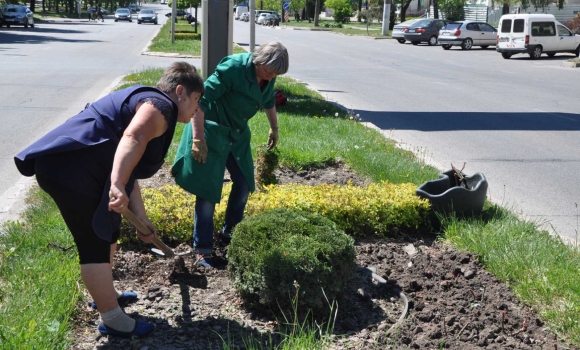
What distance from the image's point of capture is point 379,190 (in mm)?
5605

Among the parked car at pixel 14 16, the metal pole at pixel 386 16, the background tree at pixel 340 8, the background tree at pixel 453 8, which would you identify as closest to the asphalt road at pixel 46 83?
the parked car at pixel 14 16

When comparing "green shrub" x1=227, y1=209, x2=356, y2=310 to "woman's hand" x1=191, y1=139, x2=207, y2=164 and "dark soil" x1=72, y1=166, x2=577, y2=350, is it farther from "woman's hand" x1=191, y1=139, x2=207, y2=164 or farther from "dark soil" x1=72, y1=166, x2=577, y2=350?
"woman's hand" x1=191, y1=139, x2=207, y2=164

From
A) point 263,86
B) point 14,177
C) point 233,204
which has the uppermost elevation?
point 263,86

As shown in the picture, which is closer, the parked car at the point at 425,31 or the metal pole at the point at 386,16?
the parked car at the point at 425,31

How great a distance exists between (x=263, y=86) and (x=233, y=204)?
835 mm

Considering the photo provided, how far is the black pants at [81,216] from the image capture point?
3293 mm

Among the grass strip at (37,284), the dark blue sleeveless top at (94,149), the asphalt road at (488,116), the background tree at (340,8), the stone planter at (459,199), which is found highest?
the background tree at (340,8)

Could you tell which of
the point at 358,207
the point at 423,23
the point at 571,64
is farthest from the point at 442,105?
the point at 423,23

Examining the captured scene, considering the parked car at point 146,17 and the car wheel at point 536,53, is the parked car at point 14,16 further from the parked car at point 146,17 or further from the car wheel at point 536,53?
the car wheel at point 536,53

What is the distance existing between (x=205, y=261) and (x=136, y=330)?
1.07 m

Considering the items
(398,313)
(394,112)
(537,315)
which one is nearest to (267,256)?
(398,313)

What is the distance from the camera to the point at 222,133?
4602 mm

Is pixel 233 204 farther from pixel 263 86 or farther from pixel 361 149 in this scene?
pixel 361 149

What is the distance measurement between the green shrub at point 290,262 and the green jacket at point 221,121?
2.14 ft
